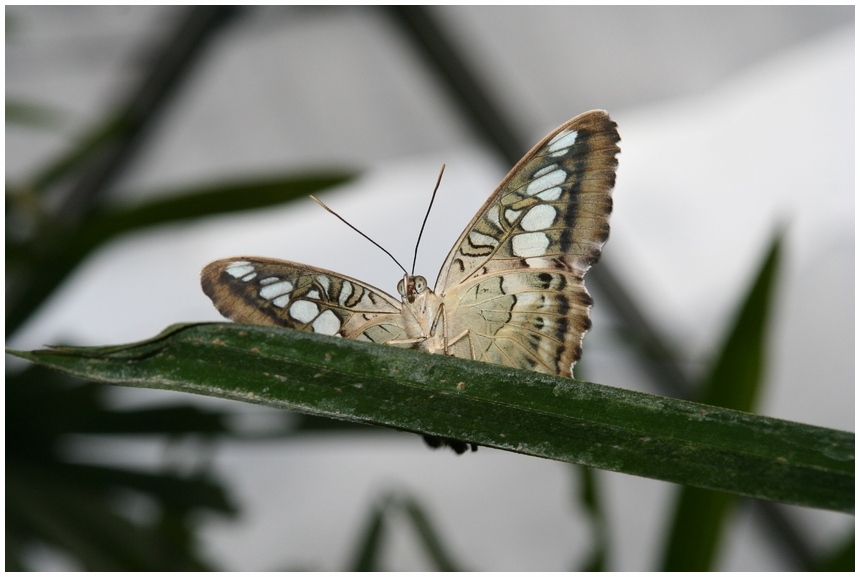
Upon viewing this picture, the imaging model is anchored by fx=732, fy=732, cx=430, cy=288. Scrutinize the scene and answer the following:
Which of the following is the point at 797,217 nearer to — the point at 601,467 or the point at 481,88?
the point at 481,88

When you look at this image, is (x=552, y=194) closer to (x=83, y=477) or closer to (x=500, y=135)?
(x=83, y=477)

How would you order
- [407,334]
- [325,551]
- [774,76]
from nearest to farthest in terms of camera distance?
[407,334]
[774,76]
[325,551]

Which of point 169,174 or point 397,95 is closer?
point 397,95

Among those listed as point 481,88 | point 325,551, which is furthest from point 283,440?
point 325,551

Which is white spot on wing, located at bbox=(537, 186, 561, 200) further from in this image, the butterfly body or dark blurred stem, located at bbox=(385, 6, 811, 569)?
dark blurred stem, located at bbox=(385, 6, 811, 569)

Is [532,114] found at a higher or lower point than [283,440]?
higher

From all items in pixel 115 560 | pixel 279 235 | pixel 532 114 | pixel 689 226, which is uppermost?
pixel 532 114

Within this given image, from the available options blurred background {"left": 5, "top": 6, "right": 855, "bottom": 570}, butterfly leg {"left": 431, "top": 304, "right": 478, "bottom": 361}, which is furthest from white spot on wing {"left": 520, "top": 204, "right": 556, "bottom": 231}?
blurred background {"left": 5, "top": 6, "right": 855, "bottom": 570}
